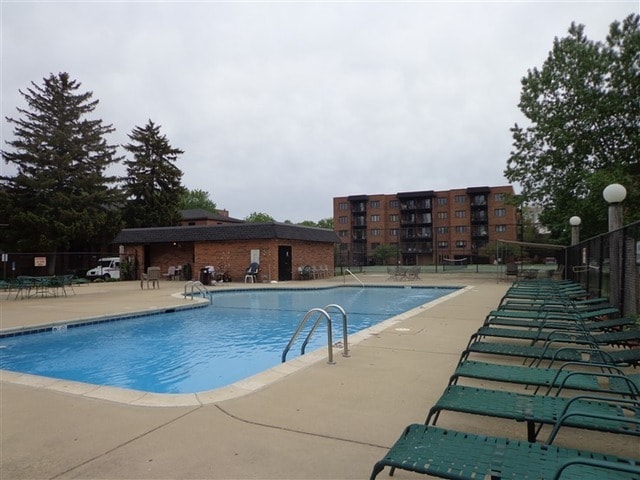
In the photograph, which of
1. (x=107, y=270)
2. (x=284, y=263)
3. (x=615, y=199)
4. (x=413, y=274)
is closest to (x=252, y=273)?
(x=284, y=263)

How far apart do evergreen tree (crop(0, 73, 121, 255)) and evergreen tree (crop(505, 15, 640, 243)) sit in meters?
29.9

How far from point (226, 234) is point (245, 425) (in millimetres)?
20133

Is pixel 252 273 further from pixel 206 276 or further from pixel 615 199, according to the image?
pixel 615 199

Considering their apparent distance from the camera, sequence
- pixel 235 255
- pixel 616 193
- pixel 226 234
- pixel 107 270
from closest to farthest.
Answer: pixel 616 193
pixel 226 234
pixel 235 255
pixel 107 270

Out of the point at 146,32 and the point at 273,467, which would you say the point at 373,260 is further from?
the point at 273,467

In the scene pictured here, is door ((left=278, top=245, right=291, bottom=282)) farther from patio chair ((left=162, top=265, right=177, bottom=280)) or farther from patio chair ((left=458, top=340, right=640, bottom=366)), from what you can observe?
patio chair ((left=458, top=340, right=640, bottom=366))

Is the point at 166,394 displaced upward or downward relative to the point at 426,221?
downward

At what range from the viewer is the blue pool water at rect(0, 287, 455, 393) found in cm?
645

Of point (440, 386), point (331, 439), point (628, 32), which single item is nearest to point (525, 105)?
point (628, 32)

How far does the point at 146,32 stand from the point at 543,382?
13279 millimetres

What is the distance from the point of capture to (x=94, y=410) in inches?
146

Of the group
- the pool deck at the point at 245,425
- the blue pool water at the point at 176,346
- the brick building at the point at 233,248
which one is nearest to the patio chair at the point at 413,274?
the brick building at the point at 233,248

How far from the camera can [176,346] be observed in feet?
27.2

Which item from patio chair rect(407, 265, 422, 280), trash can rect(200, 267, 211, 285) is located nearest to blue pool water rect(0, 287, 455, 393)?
trash can rect(200, 267, 211, 285)
